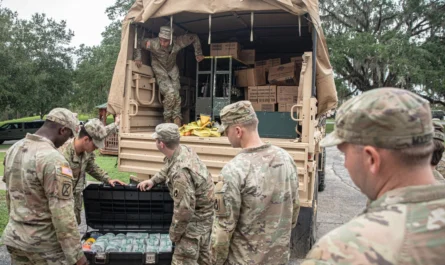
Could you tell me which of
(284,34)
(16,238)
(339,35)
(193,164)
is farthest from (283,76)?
(339,35)

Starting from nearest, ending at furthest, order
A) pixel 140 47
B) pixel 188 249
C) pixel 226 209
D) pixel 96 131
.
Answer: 1. pixel 226 209
2. pixel 188 249
3. pixel 96 131
4. pixel 140 47

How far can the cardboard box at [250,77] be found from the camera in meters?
5.88

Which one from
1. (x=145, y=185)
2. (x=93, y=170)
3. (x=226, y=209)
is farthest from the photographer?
(x=93, y=170)

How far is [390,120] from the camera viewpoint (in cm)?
102

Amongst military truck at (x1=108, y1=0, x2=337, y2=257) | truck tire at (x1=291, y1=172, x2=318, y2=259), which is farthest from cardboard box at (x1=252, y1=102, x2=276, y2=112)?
truck tire at (x1=291, y1=172, x2=318, y2=259)

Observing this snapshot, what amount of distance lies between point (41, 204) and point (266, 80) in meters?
4.28

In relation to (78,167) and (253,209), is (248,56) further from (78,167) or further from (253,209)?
(253,209)

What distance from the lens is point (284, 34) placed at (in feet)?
20.1

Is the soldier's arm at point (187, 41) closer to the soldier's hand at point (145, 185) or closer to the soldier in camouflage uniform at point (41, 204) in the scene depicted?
the soldier's hand at point (145, 185)

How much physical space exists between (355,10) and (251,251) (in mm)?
22246

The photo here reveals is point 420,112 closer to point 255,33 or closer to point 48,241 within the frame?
point 48,241

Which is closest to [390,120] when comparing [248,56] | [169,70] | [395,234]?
[395,234]

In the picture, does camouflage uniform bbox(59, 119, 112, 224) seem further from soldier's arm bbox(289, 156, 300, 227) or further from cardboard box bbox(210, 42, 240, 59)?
cardboard box bbox(210, 42, 240, 59)

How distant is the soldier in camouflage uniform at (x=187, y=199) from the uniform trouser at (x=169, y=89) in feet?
7.02
